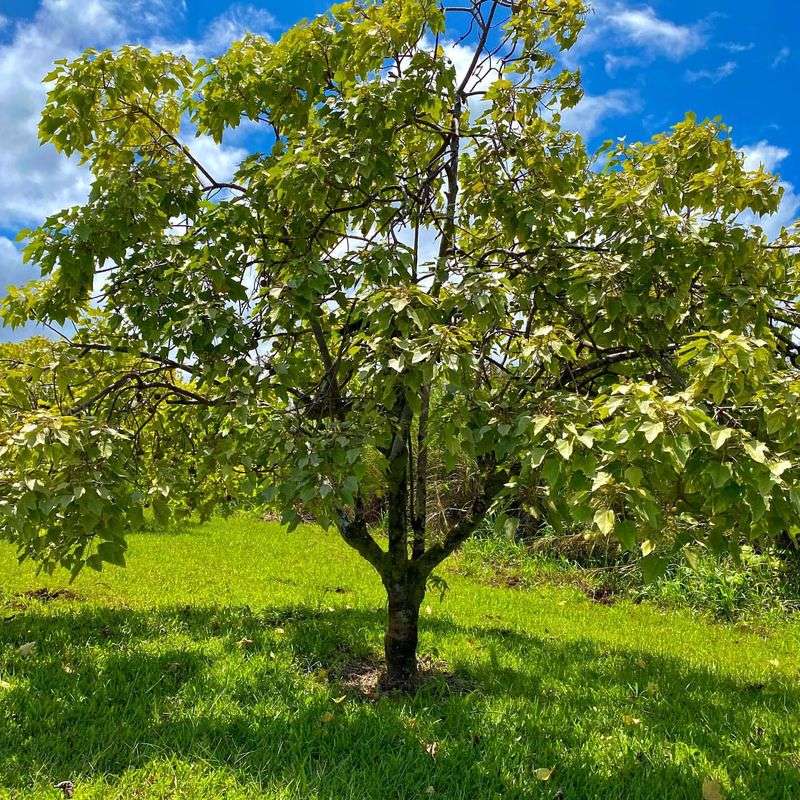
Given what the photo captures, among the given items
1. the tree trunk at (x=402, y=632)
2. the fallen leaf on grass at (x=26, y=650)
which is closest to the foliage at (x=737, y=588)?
the tree trunk at (x=402, y=632)

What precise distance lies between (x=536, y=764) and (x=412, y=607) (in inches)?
54.0

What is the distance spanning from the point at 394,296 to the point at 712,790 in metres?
3.12

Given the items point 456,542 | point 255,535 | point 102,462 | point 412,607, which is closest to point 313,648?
point 412,607

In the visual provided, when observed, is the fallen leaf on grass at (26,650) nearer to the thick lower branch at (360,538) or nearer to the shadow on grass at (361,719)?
the shadow on grass at (361,719)

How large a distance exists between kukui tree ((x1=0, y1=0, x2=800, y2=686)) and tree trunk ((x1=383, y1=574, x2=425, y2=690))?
0.02 m

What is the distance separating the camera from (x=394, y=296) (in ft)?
10.8

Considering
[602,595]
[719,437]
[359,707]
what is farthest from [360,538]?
[602,595]

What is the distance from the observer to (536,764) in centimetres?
388

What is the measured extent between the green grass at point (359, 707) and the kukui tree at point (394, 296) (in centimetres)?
90

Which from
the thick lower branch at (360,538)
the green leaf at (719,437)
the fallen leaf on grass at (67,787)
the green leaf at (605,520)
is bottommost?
the fallen leaf on grass at (67,787)

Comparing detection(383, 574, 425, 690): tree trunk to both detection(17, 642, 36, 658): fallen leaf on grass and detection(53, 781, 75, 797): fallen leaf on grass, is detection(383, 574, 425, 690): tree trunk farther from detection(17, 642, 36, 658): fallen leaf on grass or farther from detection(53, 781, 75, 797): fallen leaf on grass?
detection(17, 642, 36, 658): fallen leaf on grass

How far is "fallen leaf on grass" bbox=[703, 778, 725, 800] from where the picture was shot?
3646 mm

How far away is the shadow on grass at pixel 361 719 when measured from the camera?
3664mm

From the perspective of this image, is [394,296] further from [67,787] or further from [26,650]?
[26,650]
